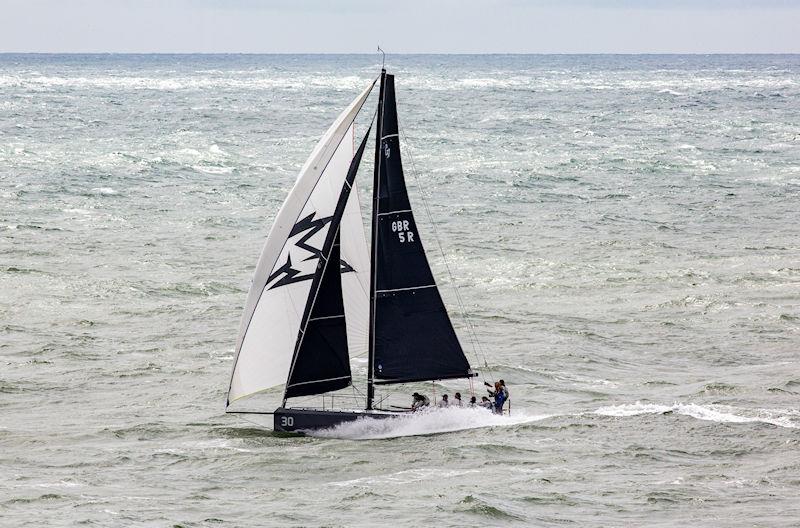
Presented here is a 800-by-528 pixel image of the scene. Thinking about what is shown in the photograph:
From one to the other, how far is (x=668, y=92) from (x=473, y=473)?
483 feet

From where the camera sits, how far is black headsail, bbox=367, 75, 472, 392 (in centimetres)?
2898

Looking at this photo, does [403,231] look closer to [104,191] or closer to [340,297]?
[340,297]

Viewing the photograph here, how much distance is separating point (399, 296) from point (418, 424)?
3.11m

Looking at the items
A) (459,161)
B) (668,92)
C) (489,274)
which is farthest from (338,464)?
(668,92)

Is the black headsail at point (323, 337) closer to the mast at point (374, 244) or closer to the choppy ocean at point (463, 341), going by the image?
the mast at point (374, 244)

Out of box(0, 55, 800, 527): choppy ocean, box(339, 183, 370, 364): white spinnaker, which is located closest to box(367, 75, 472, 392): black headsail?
box(339, 183, 370, 364): white spinnaker

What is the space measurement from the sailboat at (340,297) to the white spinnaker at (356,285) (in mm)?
23

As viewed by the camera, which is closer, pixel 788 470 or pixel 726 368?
pixel 788 470

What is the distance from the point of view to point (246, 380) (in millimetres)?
29344

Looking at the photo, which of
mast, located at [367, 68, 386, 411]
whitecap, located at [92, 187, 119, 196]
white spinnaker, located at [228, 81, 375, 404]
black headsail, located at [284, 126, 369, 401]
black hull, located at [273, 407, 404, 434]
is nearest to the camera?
white spinnaker, located at [228, 81, 375, 404]

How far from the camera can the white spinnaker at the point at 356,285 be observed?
29.5 m

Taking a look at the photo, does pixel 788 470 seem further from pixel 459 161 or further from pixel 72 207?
pixel 459 161

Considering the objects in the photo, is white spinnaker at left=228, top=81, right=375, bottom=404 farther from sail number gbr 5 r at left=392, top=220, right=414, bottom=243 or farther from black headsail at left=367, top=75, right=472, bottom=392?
sail number gbr 5 r at left=392, top=220, right=414, bottom=243

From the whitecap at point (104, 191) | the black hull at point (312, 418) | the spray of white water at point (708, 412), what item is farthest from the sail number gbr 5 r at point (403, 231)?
the whitecap at point (104, 191)
